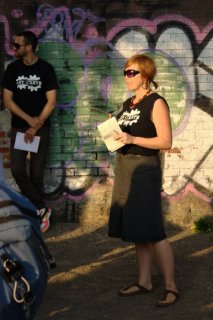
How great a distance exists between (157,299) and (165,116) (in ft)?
4.53

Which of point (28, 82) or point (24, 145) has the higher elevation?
point (28, 82)

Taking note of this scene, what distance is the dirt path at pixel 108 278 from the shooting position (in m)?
4.80

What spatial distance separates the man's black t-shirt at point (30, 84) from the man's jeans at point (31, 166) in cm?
22

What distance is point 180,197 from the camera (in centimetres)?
704

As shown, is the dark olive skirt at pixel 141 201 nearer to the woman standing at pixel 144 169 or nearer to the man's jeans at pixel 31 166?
the woman standing at pixel 144 169

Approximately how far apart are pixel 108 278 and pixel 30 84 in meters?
2.26

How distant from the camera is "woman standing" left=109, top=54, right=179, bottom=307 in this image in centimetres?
486

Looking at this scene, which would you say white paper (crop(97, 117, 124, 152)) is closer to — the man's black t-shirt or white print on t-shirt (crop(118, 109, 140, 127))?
white print on t-shirt (crop(118, 109, 140, 127))

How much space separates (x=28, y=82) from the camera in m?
6.73

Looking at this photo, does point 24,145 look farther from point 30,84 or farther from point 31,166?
point 30,84

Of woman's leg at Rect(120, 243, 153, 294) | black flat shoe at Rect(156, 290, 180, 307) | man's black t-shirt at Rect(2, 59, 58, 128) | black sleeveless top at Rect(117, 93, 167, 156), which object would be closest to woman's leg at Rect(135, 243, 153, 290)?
woman's leg at Rect(120, 243, 153, 294)

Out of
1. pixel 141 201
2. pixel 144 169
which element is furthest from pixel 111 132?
pixel 141 201

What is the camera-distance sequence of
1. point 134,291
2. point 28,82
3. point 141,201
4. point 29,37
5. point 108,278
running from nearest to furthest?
point 141,201, point 134,291, point 108,278, point 29,37, point 28,82

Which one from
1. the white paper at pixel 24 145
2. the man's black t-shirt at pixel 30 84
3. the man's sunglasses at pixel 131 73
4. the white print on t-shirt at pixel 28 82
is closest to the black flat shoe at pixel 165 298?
the man's sunglasses at pixel 131 73
